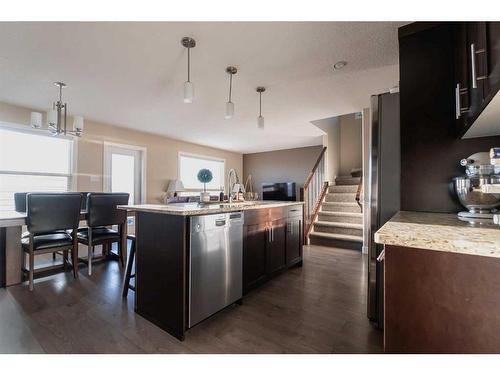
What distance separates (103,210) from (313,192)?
12.9 feet

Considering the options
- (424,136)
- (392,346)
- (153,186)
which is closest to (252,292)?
(392,346)

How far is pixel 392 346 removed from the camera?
825mm

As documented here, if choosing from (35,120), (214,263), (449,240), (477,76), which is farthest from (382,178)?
(35,120)

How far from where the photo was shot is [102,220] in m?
2.92

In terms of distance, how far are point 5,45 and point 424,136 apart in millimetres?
3560

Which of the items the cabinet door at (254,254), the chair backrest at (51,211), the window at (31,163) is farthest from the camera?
the window at (31,163)

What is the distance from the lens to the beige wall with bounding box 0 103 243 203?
4.03 metres

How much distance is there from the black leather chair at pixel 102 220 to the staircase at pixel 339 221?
3276 mm

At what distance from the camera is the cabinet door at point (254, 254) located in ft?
7.06

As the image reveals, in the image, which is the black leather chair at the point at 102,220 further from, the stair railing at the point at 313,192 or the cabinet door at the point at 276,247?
the stair railing at the point at 313,192

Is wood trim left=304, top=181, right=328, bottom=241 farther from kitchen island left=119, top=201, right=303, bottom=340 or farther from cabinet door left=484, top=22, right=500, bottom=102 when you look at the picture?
cabinet door left=484, top=22, right=500, bottom=102

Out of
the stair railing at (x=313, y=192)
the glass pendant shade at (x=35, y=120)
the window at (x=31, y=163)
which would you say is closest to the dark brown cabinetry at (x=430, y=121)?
the stair railing at (x=313, y=192)

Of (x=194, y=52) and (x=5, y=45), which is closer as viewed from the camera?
(x=5, y=45)
